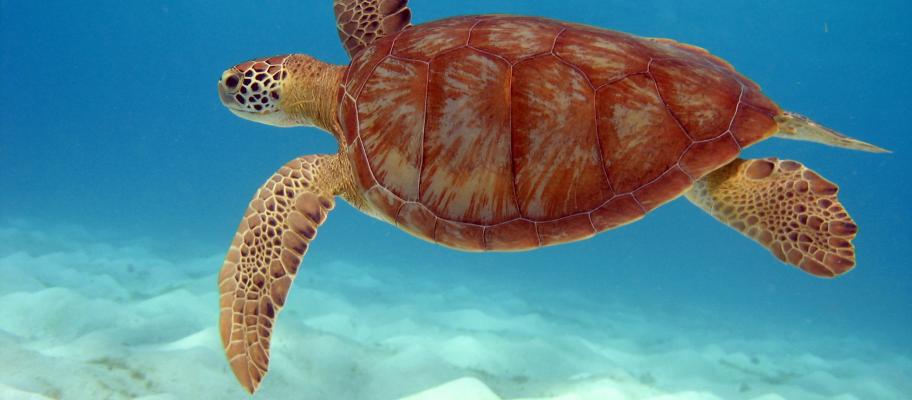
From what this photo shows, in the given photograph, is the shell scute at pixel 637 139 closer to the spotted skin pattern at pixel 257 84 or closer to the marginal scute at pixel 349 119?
the marginal scute at pixel 349 119

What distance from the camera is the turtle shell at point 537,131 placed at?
2799mm

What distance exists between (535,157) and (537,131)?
0.16m

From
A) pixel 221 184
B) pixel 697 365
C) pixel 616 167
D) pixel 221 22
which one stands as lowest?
pixel 221 184

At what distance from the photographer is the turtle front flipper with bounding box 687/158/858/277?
269cm

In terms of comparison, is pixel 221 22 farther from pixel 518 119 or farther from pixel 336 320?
pixel 518 119

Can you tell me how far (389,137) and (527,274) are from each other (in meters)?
19.3

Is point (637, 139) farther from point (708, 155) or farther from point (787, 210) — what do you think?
point (787, 210)

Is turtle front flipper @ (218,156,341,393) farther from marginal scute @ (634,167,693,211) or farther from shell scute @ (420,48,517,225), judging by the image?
marginal scute @ (634,167,693,211)

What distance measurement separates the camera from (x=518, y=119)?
2.92 metres

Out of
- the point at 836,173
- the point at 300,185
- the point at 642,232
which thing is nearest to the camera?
the point at 300,185

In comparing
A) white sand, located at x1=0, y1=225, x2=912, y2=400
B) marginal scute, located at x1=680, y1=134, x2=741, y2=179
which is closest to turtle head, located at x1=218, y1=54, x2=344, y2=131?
white sand, located at x1=0, y1=225, x2=912, y2=400

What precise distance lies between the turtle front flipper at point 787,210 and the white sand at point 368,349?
2.58m

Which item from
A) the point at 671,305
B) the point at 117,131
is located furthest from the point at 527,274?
the point at 117,131

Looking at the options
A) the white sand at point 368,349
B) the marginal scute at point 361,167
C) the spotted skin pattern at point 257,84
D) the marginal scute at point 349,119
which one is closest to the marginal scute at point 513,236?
the marginal scute at point 361,167
